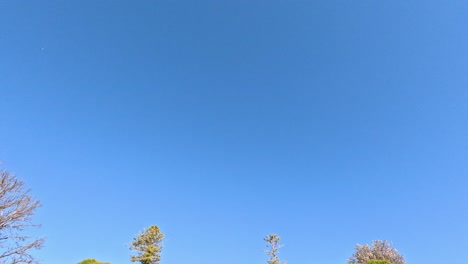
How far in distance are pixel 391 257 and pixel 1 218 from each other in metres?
62.1

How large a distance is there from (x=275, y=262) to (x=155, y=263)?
19.2 m

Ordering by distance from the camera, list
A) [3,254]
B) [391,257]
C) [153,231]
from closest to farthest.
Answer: [3,254] → [153,231] → [391,257]

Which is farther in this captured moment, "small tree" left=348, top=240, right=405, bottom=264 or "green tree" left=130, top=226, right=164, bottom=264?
"small tree" left=348, top=240, right=405, bottom=264

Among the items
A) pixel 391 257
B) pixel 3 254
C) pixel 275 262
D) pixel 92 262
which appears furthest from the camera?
pixel 391 257

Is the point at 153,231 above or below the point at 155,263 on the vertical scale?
above

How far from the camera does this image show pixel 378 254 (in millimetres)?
57156

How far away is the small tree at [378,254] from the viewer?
56.6 metres

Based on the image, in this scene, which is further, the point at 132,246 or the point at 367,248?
the point at 367,248

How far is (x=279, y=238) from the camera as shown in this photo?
50500mm

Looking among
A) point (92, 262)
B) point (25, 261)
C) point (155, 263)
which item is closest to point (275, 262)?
point (155, 263)

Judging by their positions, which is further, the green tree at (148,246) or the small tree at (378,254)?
the small tree at (378,254)

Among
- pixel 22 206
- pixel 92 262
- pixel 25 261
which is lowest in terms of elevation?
pixel 25 261

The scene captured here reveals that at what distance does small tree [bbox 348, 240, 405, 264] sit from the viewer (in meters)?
56.6

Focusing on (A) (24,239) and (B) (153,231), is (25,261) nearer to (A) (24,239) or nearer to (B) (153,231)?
(A) (24,239)
